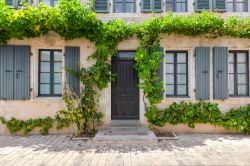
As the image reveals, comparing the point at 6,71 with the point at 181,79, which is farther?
the point at 181,79

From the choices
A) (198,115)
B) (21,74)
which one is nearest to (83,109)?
(21,74)

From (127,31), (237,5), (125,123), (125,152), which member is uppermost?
(237,5)

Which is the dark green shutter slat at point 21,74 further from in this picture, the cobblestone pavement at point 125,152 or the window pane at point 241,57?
the window pane at point 241,57

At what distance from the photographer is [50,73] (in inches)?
342

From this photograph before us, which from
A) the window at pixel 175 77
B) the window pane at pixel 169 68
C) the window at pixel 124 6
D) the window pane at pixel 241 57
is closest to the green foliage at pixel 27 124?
the window at pixel 175 77

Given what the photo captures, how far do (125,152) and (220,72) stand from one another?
4.42 m

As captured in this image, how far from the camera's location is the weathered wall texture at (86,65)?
8375 millimetres

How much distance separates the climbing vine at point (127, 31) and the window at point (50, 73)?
32.4 inches

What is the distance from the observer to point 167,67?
881 centimetres

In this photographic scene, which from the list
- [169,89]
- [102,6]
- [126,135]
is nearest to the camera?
[126,135]

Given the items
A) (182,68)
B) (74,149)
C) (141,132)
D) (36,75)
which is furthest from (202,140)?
(36,75)

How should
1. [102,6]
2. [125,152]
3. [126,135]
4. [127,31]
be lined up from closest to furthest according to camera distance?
[125,152] < [126,135] < [127,31] < [102,6]

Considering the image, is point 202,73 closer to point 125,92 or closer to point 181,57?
point 181,57

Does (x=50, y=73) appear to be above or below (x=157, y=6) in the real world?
below
